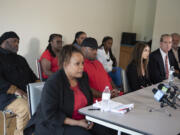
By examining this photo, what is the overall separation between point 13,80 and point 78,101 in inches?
48.7

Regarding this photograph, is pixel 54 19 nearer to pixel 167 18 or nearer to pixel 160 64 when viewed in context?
pixel 160 64

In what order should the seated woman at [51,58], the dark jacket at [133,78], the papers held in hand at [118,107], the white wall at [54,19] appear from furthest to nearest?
the white wall at [54,19] < the seated woman at [51,58] < the dark jacket at [133,78] < the papers held in hand at [118,107]

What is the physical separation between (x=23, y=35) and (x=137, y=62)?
2.29 m

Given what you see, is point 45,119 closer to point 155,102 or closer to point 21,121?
point 21,121

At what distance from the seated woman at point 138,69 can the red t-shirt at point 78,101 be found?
112 cm

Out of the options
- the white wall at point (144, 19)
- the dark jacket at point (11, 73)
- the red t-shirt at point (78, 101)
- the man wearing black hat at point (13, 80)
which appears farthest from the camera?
the white wall at point (144, 19)

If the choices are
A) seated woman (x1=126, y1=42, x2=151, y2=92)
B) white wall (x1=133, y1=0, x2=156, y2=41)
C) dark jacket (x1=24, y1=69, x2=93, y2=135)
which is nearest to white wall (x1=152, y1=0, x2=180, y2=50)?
white wall (x1=133, y1=0, x2=156, y2=41)

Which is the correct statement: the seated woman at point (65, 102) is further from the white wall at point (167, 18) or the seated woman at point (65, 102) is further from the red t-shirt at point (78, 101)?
the white wall at point (167, 18)

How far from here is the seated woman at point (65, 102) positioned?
168cm

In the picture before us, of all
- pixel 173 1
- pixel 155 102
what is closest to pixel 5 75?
pixel 155 102

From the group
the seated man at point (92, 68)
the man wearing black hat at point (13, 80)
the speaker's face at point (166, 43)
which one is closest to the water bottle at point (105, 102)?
the seated man at point (92, 68)

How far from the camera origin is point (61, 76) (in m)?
1.80

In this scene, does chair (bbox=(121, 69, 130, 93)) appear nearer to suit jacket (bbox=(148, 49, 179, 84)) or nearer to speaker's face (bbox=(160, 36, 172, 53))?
suit jacket (bbox=(148, 49, 179, 84))

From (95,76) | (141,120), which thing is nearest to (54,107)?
(141,120)
